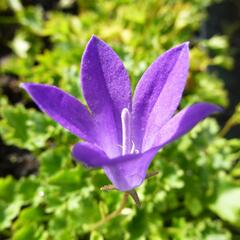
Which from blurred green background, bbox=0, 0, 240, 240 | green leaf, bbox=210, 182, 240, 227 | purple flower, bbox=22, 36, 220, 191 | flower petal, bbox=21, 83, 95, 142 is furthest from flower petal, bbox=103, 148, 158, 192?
green leaf, bbox=210, 182, 240, 227

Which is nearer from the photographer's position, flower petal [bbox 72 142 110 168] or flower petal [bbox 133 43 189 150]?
flower petal [bbox 72 142 110 168]

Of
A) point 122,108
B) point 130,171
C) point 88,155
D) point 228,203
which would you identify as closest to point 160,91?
point 122,108

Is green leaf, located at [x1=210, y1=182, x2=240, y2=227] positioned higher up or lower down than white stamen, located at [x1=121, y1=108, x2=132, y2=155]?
lower down

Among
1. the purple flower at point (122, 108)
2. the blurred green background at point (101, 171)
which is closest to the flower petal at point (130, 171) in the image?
the purple flower at point (122, 108)

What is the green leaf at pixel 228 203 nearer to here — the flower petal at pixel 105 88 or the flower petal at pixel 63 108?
the flower petal at pixel 105 88

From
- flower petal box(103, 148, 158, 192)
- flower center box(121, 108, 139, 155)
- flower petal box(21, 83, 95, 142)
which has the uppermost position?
A: flower petal box(21, 83, 95, 142)

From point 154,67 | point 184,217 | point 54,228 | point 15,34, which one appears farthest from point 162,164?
point 15,34

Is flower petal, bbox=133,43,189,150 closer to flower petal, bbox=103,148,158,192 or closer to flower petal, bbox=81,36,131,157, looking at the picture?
flower petal, bbox=81,36,131,157

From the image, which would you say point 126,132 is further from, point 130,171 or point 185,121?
point 185,121

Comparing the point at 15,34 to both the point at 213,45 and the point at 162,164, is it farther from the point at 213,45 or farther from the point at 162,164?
the point at 162,164
